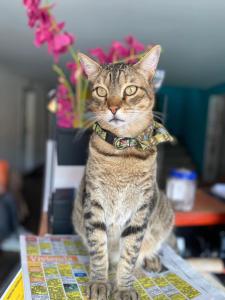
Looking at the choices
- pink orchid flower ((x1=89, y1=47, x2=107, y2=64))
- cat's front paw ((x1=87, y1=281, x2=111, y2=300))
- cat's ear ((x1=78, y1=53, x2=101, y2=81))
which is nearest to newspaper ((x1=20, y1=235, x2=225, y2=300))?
cat's front paw ((x1=87, y1=281, x2=111, y2=300))

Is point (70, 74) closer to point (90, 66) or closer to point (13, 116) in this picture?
point (90, 66)

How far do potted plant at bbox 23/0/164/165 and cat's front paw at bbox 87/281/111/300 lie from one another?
392 mm

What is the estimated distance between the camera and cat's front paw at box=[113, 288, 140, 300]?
0.68m

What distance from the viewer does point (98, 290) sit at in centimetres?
67

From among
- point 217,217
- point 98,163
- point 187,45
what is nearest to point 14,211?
point 217,217

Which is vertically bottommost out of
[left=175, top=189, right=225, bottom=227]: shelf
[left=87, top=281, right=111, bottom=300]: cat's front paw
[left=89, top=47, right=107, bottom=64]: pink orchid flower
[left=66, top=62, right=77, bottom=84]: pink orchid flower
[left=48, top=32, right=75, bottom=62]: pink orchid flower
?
[left=175, top=189, right=225, bottom=227]: shelf

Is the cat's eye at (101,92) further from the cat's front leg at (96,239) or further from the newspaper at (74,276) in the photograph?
the newspaper at (74,276)

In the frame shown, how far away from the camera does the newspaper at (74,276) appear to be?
2.16 ft

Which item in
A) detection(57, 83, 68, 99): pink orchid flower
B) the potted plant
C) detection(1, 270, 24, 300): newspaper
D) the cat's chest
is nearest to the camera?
detection(1, 270, 24, 300): newspaper

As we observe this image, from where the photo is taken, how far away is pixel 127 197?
74cm

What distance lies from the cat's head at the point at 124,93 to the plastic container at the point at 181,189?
486 millimetres

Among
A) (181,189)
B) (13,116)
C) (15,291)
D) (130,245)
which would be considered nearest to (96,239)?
(130,245)

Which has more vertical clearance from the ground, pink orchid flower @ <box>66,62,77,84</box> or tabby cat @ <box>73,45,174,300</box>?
pink orchid flower @ <box>66,62,77,84</box>

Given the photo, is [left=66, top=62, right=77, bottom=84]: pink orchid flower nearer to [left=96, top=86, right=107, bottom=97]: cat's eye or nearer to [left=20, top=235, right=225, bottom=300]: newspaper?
[left=96, top=86, right=107, bottom=97]: cat's eye
